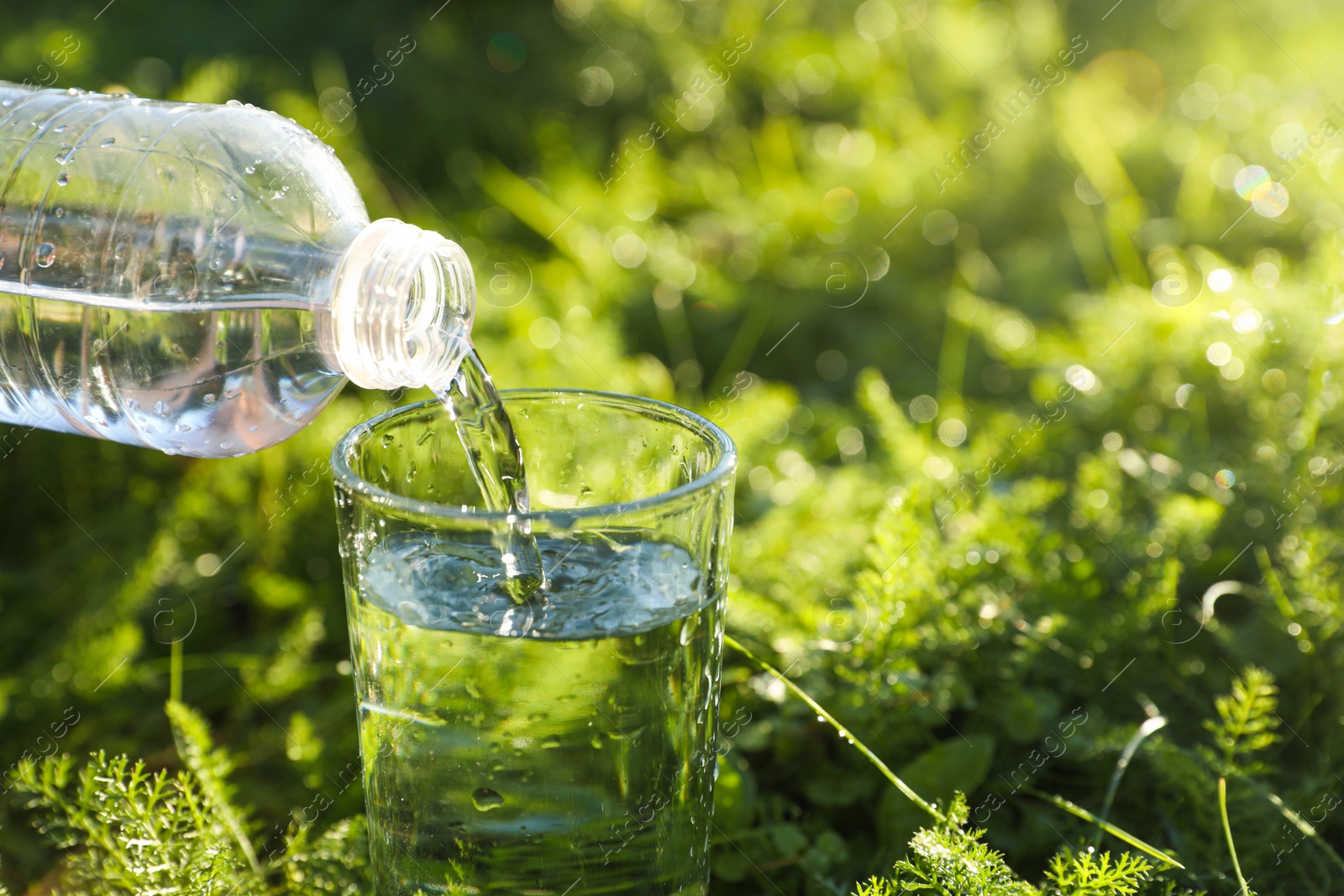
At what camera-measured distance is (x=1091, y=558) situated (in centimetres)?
162

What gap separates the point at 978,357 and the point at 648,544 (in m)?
1.90

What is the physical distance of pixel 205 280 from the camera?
111cm

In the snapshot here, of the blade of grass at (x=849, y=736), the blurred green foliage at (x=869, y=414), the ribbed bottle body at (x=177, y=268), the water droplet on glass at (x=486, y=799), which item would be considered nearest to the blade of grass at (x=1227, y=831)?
the blurred green foliage at (x=869, y=414)

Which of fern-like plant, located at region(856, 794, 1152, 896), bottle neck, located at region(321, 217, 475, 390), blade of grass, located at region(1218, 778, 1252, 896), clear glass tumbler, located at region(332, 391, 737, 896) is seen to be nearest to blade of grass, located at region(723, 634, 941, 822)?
fern-like plant, located at region(856, 794, 1152, 896)

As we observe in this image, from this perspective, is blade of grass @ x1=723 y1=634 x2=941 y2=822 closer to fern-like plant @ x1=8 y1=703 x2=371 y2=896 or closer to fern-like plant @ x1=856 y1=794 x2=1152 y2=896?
fern-like plant @ x1=856 y1=794 x2=1152 y2=896

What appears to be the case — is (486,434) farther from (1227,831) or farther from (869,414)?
(869,414)

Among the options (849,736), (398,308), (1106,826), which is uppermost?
(398,308)

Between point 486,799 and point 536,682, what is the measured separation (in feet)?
0.39

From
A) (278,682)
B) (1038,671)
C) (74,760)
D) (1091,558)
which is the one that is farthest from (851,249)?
(74,760)

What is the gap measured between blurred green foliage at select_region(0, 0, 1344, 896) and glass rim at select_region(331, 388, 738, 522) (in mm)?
412

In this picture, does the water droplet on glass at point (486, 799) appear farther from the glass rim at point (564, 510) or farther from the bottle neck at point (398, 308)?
the bottle neck at point (398, 308)

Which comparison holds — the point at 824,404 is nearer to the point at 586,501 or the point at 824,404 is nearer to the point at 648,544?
the point at 586,501

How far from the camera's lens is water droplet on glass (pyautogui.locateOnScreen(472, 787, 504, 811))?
0.97 m

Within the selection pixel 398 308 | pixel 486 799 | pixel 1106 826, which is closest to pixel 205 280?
pixel 398 308
